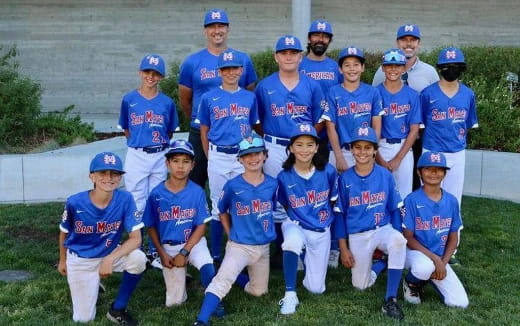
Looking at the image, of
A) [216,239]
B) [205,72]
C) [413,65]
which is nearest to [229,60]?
[205,72]

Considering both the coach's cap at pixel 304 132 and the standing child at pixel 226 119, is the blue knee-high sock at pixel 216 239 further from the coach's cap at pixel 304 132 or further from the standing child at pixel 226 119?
the coach's cap at pixel 304 132

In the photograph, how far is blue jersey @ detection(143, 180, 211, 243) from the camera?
448 centimetres

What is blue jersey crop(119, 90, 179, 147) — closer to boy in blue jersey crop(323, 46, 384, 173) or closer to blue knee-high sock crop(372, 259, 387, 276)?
boy in blue jersey crop(323, 46, 384, 173)

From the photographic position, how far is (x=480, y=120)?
7.96 m

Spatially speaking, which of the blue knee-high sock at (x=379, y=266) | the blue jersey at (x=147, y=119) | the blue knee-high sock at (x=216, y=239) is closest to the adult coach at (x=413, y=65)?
the blue knee-high sock at (x=379, y=266)

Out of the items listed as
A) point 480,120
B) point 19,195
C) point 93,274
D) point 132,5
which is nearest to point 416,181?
point 480,120

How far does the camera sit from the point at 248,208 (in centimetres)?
452

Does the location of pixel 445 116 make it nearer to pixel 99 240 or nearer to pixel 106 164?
pixel 106 164

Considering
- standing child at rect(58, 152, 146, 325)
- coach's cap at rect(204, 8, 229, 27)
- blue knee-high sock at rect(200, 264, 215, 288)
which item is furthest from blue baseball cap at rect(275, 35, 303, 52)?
blue knee-high sock at rect(200, 264, 215, 288)

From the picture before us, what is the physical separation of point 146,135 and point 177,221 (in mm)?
933

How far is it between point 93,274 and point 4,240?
6.58ft

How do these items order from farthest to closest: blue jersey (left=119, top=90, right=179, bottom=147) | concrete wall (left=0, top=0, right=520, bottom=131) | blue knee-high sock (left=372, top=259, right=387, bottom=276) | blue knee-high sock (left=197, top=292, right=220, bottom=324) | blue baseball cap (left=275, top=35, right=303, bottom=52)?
1. concrete wall (left=0, top=0, right=520, bottom=131)
2. blue jersey (left=119, top=90, right=179, bottom=147)
3. blue knee-high sock (left=372, top=259, right=387, bottom=276)
4. blue baseball cap (left=275, top=35, right=303, bottom=52)
5. blue knee-high sock (left=197, top=292, right=220, bottom=324)

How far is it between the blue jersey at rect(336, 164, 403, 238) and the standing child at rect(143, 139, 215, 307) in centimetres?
105

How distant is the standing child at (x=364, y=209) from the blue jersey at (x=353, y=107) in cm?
27
